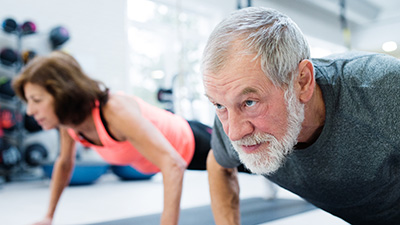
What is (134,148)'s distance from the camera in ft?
5.06

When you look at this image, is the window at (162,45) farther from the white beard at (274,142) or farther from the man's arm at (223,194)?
the white beard at (274,142)

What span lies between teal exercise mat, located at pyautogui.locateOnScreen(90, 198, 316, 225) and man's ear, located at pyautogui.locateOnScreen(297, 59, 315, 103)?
101 cm

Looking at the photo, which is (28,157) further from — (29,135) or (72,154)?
(72,154)

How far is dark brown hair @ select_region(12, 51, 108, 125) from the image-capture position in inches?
59.0

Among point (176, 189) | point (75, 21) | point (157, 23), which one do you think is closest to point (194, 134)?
point (176, 189)

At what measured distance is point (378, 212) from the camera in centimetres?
107

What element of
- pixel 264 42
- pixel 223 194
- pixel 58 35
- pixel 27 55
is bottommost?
pixel 223 194

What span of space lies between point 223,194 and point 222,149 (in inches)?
8.3

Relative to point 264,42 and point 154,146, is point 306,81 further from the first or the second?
point 154,146

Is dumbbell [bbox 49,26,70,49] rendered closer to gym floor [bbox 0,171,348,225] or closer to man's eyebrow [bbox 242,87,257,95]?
gym floor [bbox 0,171,348,225]

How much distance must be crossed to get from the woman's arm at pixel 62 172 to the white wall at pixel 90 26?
3000 mm

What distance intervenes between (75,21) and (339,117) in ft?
15.6

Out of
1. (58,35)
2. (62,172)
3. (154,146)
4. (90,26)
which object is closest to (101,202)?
(62,172)

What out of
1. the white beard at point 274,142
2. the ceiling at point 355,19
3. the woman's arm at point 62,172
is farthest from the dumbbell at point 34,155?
the ceiling at point 355,19
